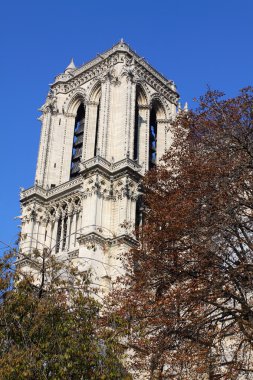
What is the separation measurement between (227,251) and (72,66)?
37.8m

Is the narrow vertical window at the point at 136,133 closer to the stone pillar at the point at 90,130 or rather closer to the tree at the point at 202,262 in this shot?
the stone pillar at the point at 90,130

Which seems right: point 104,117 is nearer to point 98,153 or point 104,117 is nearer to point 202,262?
point 98,153

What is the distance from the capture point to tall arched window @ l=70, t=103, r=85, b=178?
45.4 meters

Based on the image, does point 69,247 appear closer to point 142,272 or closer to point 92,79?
point 92,79

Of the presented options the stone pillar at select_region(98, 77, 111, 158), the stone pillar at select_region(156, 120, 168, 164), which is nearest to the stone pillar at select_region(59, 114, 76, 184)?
the stone pillar at select_region(98, 77, 111, 158)

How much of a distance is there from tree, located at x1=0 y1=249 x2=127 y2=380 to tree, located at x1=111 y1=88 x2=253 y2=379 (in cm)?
98

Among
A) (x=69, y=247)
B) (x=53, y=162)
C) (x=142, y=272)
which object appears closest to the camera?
(x=142, y=272)

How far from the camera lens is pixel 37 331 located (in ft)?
45.4

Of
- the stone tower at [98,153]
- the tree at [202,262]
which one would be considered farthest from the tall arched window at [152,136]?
the tree at [202,262]

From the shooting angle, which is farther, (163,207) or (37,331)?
(163,207)

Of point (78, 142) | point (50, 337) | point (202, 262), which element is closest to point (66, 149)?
point (78, 142)

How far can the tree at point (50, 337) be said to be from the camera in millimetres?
12969

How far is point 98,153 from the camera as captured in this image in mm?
39875

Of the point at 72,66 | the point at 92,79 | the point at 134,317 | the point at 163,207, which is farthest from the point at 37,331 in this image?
the point at 72,66
